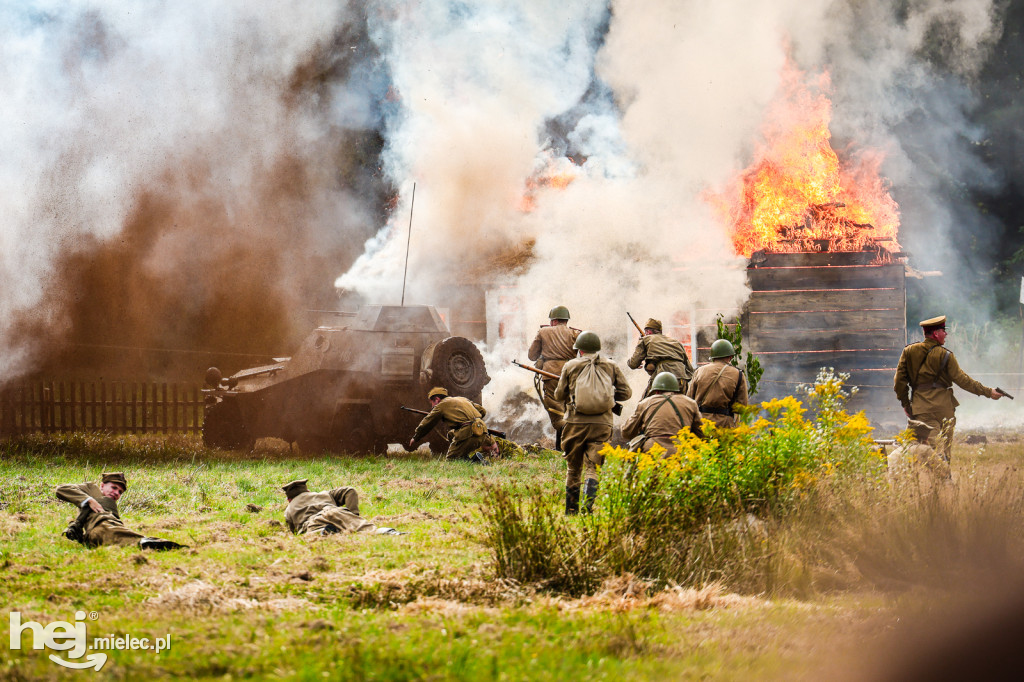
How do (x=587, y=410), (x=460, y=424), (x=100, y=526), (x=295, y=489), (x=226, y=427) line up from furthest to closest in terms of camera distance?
(x=226, y=427), (x=460, y=424), (x=587, y=410), (x=295, y=489), (x=100, y=526)

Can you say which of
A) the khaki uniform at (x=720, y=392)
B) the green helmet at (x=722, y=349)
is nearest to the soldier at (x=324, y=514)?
the khaki uniform at (x=720, y=392)

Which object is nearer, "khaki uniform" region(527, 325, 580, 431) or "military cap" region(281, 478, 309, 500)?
"military cap" region(281, 478, 309, 500)

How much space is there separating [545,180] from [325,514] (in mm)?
11566

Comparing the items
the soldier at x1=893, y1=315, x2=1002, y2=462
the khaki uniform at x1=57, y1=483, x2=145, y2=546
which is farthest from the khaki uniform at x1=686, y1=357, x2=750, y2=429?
the khaki uniform at x1=57, y1=483, x2=145, y2=546

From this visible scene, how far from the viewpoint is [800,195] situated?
1628 centimetres

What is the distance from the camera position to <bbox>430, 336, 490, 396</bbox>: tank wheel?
13250 mm

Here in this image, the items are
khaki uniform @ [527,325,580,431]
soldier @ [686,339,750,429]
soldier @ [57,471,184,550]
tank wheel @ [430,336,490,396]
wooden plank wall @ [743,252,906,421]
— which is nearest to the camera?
soldier @ [57,471,184,550]

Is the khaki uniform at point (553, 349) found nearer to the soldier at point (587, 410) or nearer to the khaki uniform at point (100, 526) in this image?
the soldier at point (587, 410)

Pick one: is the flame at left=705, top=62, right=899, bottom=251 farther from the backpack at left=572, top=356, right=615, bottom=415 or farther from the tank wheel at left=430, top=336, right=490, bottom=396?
the backpack at left=572, top=356, right=615, bottom=415

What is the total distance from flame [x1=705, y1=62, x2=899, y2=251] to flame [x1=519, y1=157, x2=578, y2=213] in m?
2.78

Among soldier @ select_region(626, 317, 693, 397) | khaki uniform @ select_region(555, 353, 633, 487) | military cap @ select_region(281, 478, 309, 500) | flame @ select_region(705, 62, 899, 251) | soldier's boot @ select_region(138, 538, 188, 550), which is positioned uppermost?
flame @ select_region(705, 62, 899, 251)

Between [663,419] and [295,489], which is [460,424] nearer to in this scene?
[295,489]

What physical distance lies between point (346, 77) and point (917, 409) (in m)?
14.0

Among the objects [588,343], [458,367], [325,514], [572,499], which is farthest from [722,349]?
[458,367]
